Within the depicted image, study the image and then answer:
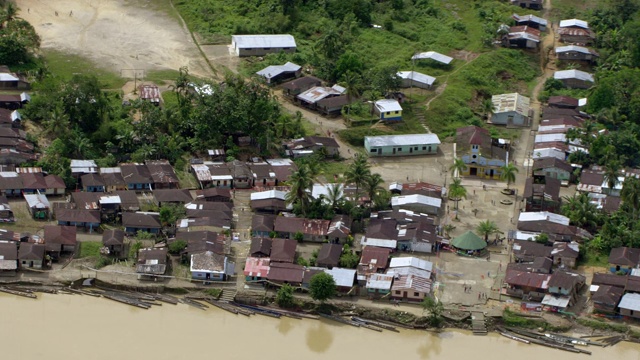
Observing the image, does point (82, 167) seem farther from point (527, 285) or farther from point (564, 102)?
point (564, 102)

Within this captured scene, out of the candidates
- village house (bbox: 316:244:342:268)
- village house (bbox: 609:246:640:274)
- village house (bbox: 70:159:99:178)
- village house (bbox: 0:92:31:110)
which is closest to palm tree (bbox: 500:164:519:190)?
village house (bbox: 609:246:640:274)

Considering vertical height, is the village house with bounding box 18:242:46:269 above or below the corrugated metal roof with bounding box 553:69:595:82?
below

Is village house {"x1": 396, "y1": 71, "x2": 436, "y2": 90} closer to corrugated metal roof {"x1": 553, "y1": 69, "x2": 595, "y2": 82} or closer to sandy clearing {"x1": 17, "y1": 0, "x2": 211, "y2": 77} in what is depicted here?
corrugated metal roof {"x1": 553, "y1": 69, "x2": 595, "y2": 82}

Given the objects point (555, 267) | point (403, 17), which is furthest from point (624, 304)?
point (403, 17)

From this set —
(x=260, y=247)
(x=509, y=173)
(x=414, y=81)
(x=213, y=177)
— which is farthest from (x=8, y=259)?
(x=414, y=81)

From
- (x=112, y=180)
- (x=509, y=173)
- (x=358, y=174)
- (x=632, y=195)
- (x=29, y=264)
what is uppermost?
(x=509, y=173)
